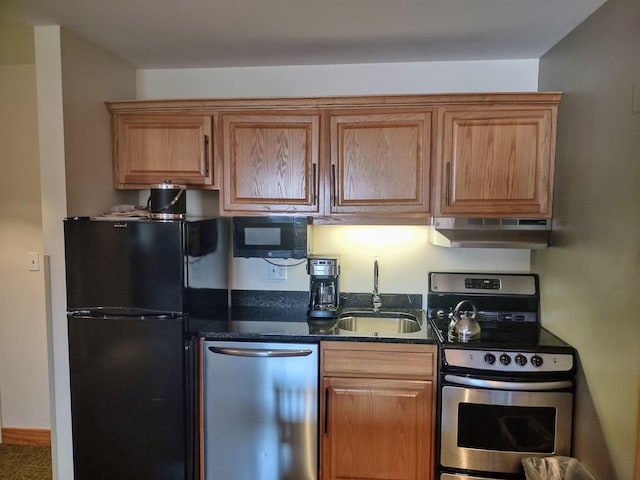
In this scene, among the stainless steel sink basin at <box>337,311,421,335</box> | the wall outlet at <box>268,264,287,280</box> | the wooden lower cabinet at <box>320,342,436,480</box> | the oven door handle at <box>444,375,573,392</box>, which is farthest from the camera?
the wall outlet at <box>268,264,287,280</box>

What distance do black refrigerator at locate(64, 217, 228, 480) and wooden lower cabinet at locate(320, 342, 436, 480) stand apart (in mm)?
719

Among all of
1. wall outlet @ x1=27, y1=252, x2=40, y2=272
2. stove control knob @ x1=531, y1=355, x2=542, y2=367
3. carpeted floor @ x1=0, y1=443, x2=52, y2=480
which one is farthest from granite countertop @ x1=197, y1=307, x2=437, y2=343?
carpeted floor @ x1=0, y1=443, x2=52, y2=480

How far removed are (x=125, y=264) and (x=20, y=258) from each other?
4.12 feet

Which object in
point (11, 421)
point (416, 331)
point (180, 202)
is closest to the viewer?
point (180, 202)

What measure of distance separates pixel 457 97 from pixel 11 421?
3.52 meters

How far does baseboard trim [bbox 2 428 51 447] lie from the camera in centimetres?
284

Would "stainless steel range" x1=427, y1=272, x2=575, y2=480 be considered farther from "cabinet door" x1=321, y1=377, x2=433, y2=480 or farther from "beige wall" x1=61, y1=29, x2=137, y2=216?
"beige wall" x1=61, y1=29, x2=137, y2=216

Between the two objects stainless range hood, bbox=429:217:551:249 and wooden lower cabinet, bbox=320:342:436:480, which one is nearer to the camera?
wooden lower cabinet, bbox=320:342:436:480

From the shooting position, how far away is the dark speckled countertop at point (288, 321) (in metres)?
2.13

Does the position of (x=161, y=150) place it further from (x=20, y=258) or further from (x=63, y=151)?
(x=20, y=258)

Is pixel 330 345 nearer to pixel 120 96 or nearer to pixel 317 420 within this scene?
pixel 317 420

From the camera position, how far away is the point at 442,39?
2170 mm

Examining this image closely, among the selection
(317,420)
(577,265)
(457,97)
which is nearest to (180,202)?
(317,420)

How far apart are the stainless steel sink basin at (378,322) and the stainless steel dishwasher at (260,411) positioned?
16.8 inches
